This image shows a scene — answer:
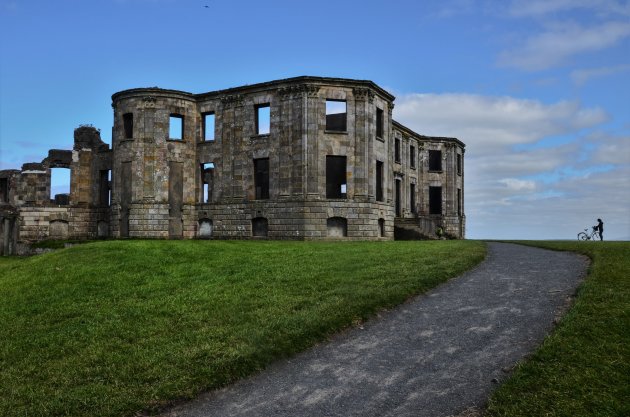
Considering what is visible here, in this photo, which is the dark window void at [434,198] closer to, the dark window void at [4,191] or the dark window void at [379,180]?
the dark window void at [379,180]

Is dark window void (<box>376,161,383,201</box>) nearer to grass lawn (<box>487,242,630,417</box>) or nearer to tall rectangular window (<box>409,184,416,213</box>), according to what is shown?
tall rectangular window (<box>409,184,416,213</box>)

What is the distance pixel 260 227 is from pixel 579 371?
91.6 ft

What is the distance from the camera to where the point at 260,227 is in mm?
34625

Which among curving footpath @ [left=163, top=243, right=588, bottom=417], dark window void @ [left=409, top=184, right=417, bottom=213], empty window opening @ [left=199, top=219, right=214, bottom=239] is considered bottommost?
curving footpath @ [left=163, top=243, right=588, bottom=417]

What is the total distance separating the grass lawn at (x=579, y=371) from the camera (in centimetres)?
677

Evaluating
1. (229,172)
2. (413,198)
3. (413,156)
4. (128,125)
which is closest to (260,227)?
(229,172)

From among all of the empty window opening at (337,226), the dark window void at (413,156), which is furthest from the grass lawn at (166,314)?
the dark window void at (413,156)

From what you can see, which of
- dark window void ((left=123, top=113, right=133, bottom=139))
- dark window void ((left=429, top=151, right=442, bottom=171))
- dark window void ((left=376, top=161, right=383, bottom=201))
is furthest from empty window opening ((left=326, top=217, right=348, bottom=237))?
dark window void ((left=429, top=151, right=442, bottom=171))

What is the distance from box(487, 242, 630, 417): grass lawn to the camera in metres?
6.77

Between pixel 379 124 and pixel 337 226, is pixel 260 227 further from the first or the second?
pixel 379 124

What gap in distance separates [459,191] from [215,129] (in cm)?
2800

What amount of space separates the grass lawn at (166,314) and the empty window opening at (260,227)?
48.2 ft

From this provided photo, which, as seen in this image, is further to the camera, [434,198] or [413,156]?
[434,198]

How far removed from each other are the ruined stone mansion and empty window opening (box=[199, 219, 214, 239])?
7cm
